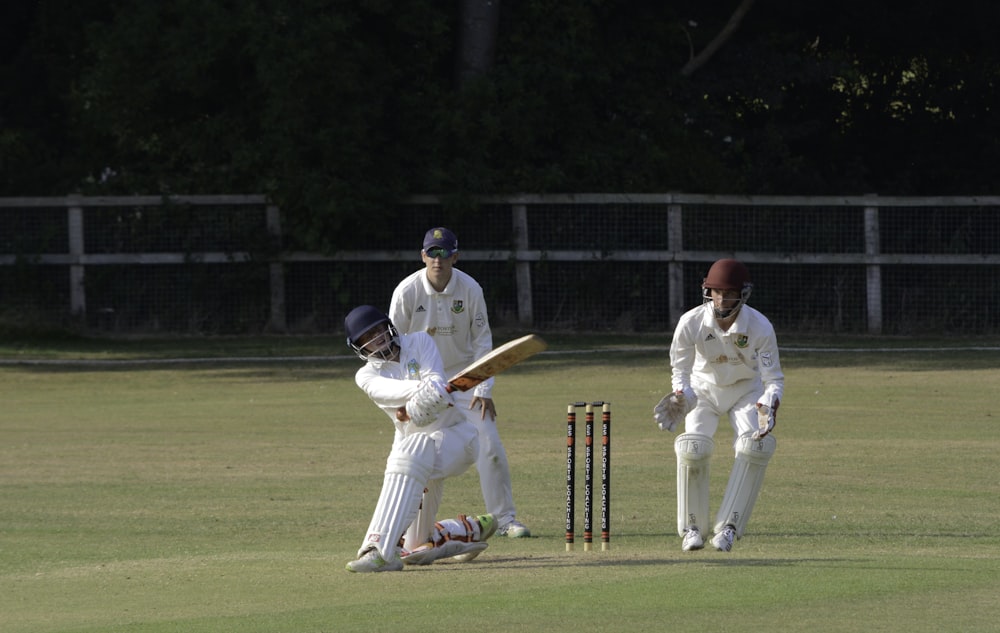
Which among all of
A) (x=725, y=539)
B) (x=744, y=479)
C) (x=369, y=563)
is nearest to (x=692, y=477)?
(x=744, y=479)

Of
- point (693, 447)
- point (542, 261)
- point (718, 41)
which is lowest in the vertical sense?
point (693, 447)

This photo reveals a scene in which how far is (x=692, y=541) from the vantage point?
918 cm

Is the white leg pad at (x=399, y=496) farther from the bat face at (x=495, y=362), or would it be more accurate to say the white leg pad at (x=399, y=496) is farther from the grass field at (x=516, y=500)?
the bat face at (x=495, y=362)

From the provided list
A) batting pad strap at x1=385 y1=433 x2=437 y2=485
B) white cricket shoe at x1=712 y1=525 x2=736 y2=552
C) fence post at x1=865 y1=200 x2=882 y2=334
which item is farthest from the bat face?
fence post at x1=865 y1=200 x2=882 y2=334

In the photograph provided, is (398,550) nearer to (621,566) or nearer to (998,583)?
(621,566)

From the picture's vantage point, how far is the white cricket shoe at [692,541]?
916 cm

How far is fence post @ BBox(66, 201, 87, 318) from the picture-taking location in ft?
81.4

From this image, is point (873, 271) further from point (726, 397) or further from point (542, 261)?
point (726, 397)

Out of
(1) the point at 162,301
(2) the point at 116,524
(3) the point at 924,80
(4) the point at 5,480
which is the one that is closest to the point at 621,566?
(2) the point at 116,524

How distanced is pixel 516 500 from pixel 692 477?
2523mm

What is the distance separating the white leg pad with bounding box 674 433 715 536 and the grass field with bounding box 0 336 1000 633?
36 centimetres

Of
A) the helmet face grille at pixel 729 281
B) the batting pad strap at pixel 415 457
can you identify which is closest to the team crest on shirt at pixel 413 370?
A: the batting pad strap at pixel 415 457

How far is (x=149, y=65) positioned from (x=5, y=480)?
1348 cm

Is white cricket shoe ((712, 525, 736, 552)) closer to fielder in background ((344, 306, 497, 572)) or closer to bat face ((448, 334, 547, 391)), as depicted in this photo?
fielder in background ((344, 306, 497, 572))
